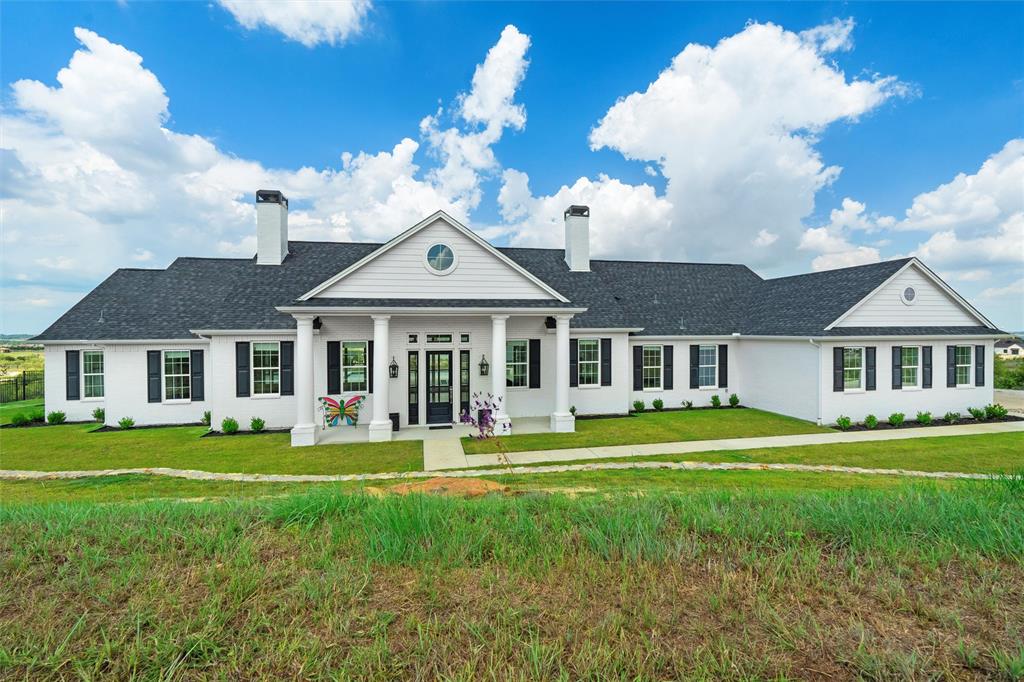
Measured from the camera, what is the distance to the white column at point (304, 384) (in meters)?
11.8

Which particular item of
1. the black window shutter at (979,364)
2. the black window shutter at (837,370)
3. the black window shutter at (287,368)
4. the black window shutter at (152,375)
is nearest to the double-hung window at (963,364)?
the black window shutter at (979,364)

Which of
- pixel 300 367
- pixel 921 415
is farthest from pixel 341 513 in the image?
pixel 921 415

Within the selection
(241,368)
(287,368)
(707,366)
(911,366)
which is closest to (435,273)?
(287,368)

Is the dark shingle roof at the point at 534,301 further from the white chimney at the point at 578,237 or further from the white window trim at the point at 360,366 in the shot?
the white window trim at the point at 360,366

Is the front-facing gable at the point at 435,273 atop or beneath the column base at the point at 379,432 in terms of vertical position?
atop

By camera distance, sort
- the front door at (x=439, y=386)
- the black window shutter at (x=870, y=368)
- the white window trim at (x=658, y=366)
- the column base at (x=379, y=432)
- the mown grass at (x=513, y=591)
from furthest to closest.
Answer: the white window trim at (x=658, y=366)
the black window shutter at (x=870, y=368)
the front door at (x=439, y=386)
the column base at (x=379, y=432)
the mown grass at (x=513, y=591)

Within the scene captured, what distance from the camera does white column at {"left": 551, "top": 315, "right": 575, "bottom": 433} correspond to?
13.1m

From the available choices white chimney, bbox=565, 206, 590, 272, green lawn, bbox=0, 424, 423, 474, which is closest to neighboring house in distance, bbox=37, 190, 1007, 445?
green lawn, bbox=0, 424, 423, 474

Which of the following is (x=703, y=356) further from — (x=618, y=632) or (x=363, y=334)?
(x=618, y=632)

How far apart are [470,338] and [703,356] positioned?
32.3 feet

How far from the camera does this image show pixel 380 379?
40.3 feet

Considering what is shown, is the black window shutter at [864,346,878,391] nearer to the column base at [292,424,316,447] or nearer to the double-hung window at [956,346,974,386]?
the double-hung window at [956,346,974,386]

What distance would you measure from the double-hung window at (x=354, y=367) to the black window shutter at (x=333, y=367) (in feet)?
0.40

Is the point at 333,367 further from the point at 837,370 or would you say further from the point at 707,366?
the point at 837,370
